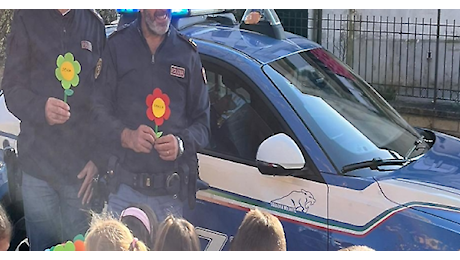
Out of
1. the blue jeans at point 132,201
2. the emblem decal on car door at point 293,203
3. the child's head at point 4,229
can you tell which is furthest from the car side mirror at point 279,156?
the child's head at point 4,229

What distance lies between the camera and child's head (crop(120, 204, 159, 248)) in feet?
9.27

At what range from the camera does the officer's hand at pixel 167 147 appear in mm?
2805

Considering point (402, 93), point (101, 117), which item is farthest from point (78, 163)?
point (402, 93)

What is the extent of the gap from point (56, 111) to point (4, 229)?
63cm

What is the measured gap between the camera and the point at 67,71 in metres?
2.77

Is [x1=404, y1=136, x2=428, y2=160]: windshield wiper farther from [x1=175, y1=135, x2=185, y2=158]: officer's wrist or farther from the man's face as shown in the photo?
the man's face

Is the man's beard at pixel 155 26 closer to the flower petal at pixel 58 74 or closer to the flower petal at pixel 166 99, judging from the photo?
the flower petal at pixel 166 99

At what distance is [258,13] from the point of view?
11.6 ft

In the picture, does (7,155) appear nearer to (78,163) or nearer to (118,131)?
(78,163)

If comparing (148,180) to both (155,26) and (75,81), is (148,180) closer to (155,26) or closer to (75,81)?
(75,81)

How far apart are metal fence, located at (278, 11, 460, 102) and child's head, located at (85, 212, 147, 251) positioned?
2659 mm

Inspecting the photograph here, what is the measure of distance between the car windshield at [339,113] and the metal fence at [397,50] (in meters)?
1.27
